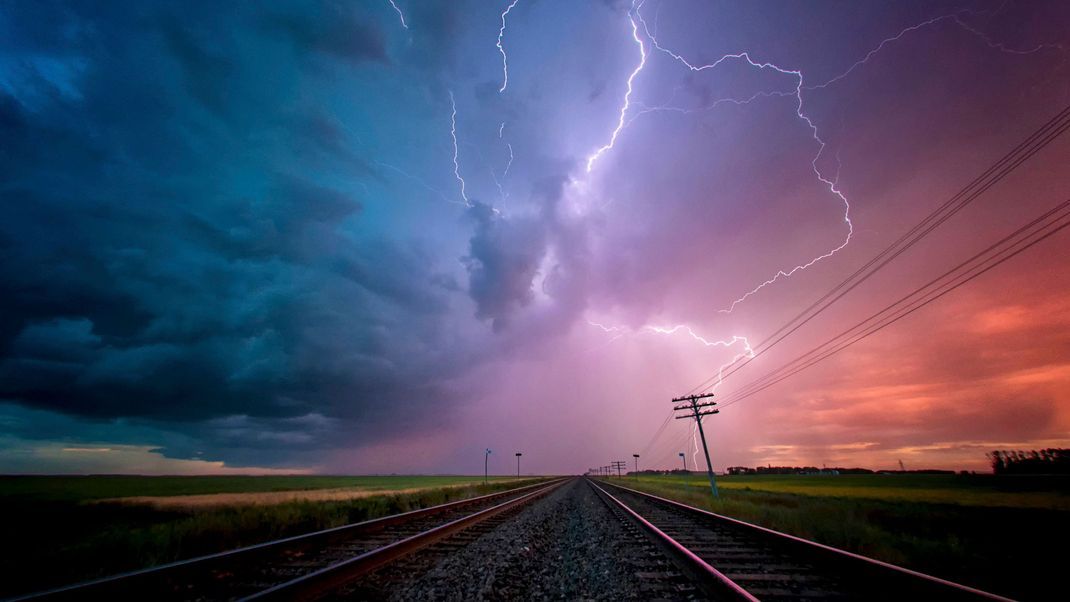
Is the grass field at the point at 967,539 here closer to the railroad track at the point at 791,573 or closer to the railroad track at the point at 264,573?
the railroad track at the point at 791,573

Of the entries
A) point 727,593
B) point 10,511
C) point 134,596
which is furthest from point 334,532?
point 10,511

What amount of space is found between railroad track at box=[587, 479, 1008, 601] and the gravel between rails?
36 centimetres

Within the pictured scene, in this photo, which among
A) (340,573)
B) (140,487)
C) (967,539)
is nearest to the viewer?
(340,573)

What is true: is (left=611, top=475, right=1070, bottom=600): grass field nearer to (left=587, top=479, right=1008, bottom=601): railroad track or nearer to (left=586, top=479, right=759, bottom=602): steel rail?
(left=587, top=479, right=1008, bottom=601): railroad track

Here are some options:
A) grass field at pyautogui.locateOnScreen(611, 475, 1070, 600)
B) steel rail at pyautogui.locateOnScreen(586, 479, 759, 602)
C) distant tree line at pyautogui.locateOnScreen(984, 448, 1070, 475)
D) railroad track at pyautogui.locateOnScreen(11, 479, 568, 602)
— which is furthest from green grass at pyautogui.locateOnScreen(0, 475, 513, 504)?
distant tree line at pyautogui.locateOnScreen(984, 448, 1070, 475)

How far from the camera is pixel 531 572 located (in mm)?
5547

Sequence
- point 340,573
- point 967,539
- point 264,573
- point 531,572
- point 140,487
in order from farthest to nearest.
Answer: point 140,487
point 967,539
point 531,572
point 264,573
point 340,573

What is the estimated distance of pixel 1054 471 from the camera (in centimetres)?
5328

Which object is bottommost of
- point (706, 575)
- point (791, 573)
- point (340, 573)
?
point (791, 573)

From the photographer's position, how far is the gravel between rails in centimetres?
450

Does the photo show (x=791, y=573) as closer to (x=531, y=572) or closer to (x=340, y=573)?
(x=531, y=572)

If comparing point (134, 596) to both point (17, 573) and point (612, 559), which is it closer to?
point (17, 573)

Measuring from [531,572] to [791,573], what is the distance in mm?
3821

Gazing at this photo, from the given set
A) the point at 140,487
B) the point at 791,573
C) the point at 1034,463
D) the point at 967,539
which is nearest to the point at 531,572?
the point at 791,573
